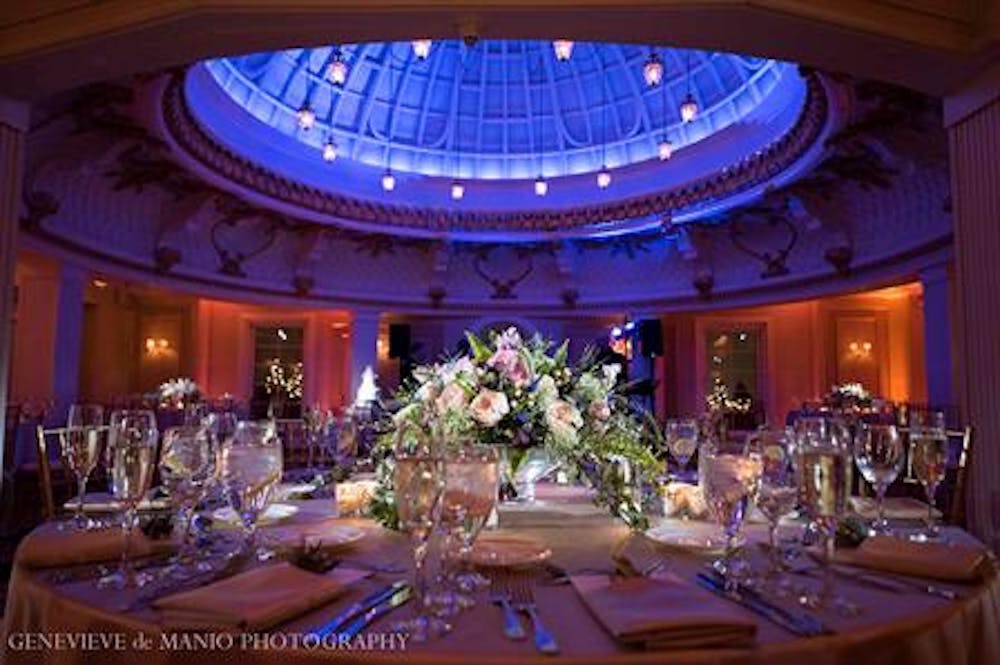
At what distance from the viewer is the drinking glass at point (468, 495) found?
4.25 feet

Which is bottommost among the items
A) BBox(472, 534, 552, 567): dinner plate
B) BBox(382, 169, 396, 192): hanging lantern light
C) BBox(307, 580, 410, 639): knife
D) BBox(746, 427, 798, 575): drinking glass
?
BBox(307, 580, 410, 639): knife

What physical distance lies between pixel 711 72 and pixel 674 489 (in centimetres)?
940

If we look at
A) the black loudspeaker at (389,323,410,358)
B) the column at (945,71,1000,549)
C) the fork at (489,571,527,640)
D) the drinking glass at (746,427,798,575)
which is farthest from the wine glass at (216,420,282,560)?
the black loudspeaker at (389,323,410,358)

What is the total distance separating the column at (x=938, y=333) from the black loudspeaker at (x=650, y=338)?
4597 mm

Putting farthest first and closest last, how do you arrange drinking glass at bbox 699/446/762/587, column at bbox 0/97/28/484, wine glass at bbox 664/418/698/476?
1. column at bbox 0/97/28/484
2. wine glass at bbox 664/418/698/476
3. drinking glass at bbox 699/446/762/587

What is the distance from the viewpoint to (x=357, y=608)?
47.6 inches

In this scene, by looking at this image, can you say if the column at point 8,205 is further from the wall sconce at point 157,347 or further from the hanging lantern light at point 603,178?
the wall sconce at point 157,347

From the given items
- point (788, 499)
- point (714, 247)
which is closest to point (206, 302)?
point (714, 247)

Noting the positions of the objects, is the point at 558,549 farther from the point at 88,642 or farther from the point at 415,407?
the point at 88,642

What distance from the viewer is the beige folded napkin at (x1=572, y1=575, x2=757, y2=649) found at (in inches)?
41.6

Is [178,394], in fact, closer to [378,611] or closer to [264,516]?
[264,516]

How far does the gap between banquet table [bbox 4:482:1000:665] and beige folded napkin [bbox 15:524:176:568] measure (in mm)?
36

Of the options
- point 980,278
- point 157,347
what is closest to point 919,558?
point 980,278

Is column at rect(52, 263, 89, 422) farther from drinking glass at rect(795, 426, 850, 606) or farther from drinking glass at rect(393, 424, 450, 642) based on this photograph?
drinking glass at rect(795, 426, 850, 606)
